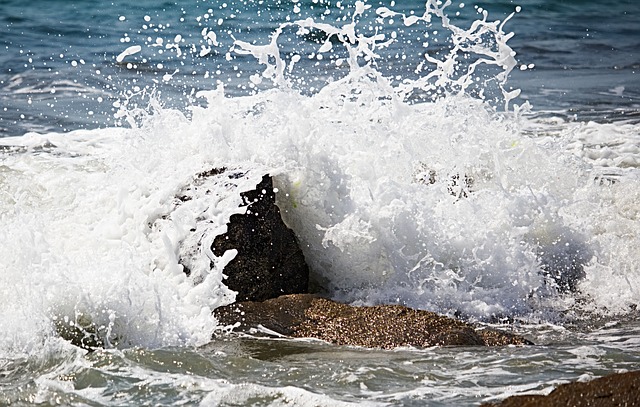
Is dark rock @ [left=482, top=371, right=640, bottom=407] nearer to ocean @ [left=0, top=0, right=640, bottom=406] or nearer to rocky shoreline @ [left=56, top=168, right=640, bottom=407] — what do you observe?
ocean @ [left=0, top=0, right=640, bottom=406]

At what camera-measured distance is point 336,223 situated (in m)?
5.47

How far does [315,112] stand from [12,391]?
10.1 feet

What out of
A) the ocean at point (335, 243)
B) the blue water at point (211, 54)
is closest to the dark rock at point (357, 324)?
the ocean at point (335, 243)

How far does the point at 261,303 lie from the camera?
4.68 meters

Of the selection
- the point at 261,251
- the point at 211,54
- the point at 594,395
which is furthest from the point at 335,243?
the point at 211,54

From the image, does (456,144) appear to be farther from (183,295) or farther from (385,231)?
(183,295)

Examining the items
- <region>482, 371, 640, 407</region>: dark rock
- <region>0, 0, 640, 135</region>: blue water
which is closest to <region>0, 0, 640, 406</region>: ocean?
<region>482, 371, 640, 407</region>: dark rock

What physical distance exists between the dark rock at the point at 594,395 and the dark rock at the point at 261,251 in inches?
85.9

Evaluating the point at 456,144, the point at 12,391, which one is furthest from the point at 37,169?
the point at 12,391

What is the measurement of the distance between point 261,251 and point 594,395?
95.6 inches

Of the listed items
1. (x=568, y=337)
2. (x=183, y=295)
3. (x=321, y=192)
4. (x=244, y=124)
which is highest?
(x=244, y=124)

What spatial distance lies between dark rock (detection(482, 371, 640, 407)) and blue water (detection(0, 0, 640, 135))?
7165 mm

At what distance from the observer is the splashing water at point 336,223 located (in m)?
4.33

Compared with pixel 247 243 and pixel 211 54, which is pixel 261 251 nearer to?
pixel 247 243
